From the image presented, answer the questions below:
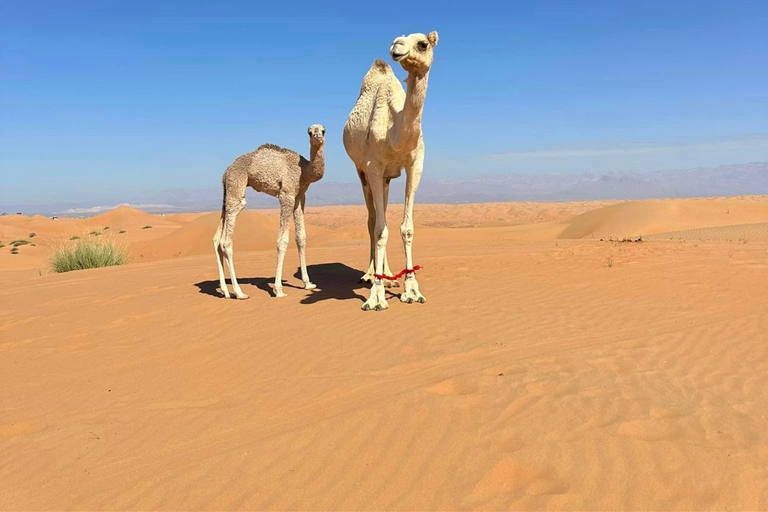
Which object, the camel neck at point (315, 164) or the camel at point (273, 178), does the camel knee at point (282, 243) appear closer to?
the camel at point (273, 178)

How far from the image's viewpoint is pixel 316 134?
27.0 ft

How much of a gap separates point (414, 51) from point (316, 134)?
2852 mm

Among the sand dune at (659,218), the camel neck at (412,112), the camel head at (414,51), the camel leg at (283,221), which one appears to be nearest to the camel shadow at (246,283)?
the camel leg at (283,221)

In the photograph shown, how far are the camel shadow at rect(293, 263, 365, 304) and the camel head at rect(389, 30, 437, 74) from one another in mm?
3387

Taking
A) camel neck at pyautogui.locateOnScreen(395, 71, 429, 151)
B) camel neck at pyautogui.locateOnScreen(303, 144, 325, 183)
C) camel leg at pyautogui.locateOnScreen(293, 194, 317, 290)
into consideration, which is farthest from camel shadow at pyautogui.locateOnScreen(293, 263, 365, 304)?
camel neck at pyautogui.locateOnScreen(395, 71, 429, 151)

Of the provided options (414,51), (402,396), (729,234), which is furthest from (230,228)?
(729,234)

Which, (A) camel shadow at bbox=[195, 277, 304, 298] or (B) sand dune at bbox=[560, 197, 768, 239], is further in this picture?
(B) sand dune at bbox=[560, 197, 768, 239]

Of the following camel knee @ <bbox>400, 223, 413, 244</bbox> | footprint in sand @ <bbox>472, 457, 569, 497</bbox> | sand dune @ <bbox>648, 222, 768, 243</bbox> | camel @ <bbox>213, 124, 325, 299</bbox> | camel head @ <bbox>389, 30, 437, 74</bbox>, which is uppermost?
camel head @ <bbox>389, 30, 437, 74</bbox>

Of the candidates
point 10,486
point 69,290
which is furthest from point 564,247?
point 10,486

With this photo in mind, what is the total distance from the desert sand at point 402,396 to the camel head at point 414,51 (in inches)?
113

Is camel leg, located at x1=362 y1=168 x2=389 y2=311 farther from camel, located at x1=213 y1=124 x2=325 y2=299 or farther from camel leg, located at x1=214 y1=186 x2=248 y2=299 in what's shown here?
camel leg, located at x1=214 y1=186 x2=248 y2=299

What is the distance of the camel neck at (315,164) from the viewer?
27.4 feet

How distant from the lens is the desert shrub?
1477 cm

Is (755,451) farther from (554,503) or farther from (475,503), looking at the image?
(475,503)
